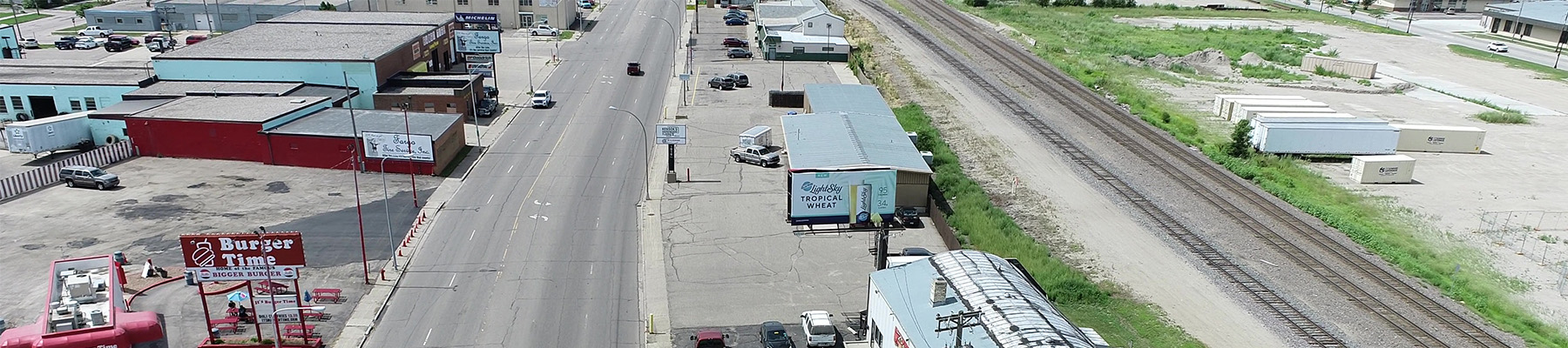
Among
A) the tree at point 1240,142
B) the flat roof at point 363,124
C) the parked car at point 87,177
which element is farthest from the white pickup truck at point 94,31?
the tree at point 1240,142

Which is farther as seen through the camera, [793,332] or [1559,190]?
[1559,190]

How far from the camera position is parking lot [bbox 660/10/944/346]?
37000mm

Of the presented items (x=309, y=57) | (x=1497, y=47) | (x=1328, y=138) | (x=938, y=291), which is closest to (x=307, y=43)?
(x=309, y=57)

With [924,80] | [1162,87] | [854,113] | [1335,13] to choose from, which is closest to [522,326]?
[854,113]

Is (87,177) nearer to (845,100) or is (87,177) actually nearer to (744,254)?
(744,254)

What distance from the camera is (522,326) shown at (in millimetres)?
35469

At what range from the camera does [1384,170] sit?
183 ft

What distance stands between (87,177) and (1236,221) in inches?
2436

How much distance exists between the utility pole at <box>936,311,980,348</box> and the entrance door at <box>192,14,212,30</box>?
389 feet

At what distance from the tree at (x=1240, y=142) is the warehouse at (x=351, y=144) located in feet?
165

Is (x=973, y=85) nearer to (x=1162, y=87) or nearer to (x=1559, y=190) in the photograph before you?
(x=1162, y=87)

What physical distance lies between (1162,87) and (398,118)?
212ft

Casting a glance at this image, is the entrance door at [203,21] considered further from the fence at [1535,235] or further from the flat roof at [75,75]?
the fence at [1535,235]

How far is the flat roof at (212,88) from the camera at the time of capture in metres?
64.3
